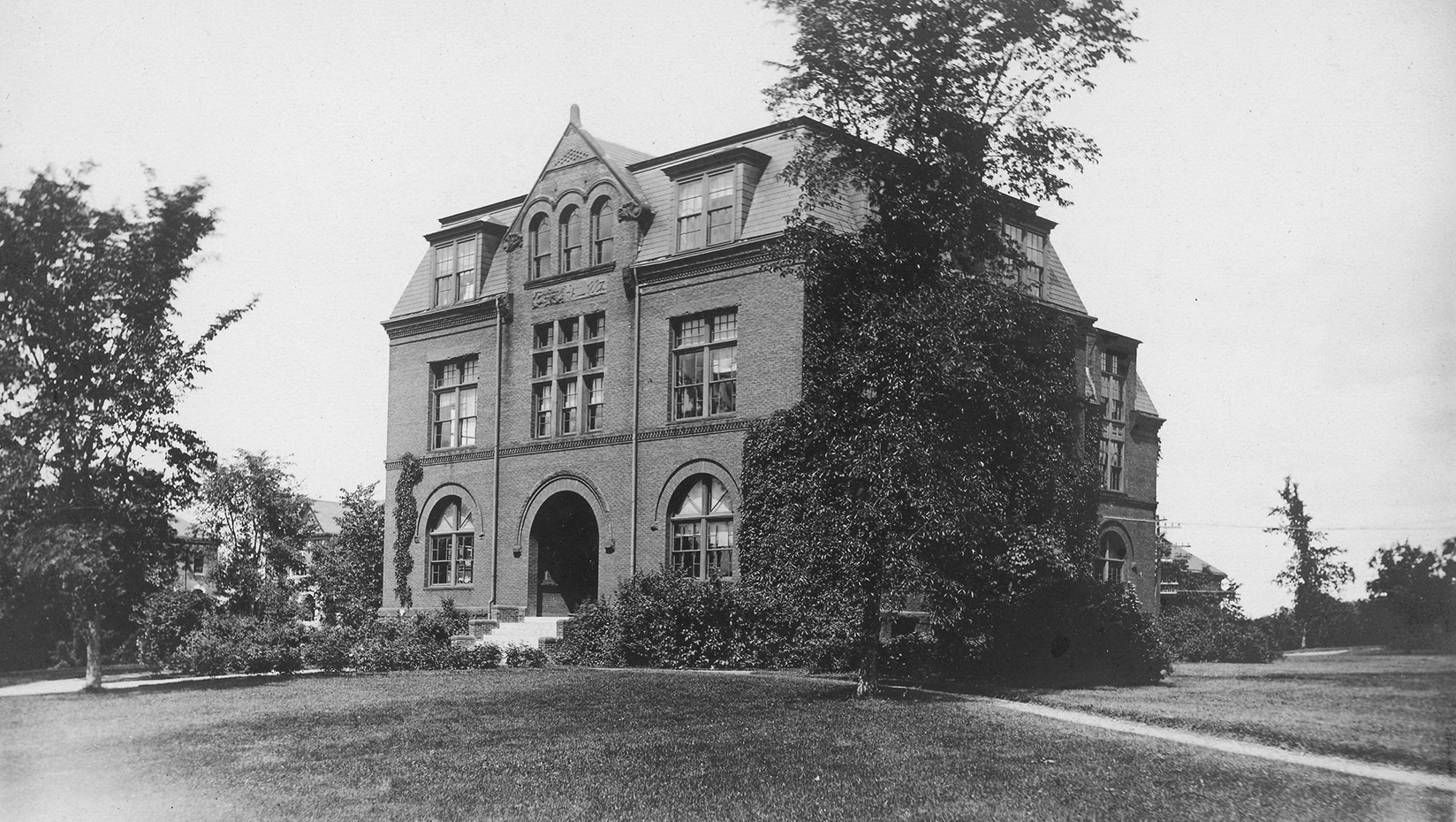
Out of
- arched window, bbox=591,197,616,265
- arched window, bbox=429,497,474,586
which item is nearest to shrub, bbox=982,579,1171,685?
arched window, bbox=591,197,616,265

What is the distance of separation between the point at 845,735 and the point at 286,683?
1080 cm

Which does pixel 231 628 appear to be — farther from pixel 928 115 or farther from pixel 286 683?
pixel 928 115

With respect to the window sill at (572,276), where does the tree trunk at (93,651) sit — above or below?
below

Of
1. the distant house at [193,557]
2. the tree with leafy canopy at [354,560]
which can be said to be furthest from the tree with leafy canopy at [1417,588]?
the tree with leafy canopy at [354,560]

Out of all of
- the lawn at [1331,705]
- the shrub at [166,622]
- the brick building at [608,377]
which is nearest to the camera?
the lawn at [1331,705]

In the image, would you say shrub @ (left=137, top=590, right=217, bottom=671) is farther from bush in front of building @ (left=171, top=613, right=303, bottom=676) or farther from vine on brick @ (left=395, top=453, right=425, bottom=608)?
vine on brick @ (left=395, top=453, right=425, bottom=608)

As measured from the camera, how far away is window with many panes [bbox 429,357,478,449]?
33.4m

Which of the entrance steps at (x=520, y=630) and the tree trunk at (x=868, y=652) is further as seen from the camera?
the entrance steps at (x=520, y=630)

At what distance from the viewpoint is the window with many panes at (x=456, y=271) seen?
111 feet

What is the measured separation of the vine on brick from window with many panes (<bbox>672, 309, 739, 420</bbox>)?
10.00 metres

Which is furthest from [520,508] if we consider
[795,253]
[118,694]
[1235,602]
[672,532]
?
[1235,602]

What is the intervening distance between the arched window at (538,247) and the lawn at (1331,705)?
60.4 ft

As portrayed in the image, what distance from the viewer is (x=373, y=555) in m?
39.1

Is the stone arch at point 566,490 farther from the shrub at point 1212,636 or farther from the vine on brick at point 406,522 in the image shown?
the shrub at point 1212,636
